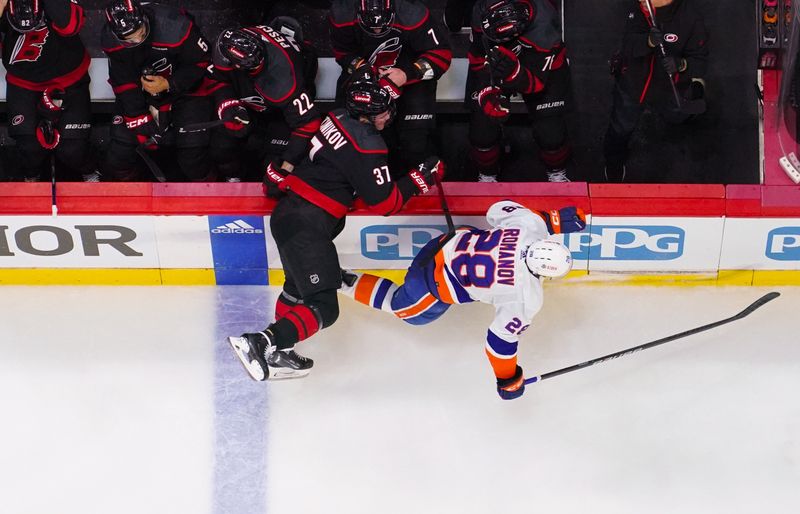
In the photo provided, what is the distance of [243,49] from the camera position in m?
4.47

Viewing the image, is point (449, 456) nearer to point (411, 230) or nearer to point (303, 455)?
point (303, 455)

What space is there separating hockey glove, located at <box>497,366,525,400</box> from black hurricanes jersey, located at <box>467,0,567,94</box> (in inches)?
50.1

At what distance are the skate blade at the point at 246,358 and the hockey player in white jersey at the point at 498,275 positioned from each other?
2.10 ft

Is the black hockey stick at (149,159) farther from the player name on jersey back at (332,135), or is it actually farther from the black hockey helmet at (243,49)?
the player name on jersey back at (332,135)

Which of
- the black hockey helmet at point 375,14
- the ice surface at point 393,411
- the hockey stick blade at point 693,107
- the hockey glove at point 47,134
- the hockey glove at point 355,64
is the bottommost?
the ice surface at point 393,411

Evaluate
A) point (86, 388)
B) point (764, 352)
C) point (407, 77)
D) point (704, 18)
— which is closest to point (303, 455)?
point (86, 388)

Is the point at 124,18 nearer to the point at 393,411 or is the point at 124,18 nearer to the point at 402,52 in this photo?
the point at 402,52

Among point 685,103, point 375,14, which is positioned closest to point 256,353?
point 375,14

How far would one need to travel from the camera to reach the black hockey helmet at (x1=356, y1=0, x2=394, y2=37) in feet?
15.1

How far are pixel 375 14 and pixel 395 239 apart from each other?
970mm

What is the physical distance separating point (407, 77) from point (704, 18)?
5.70ft

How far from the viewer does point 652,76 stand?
4.80m

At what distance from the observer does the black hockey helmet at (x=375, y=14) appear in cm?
459

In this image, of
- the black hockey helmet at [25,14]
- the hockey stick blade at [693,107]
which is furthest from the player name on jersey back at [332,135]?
the hockey stick blade at [693,107]
